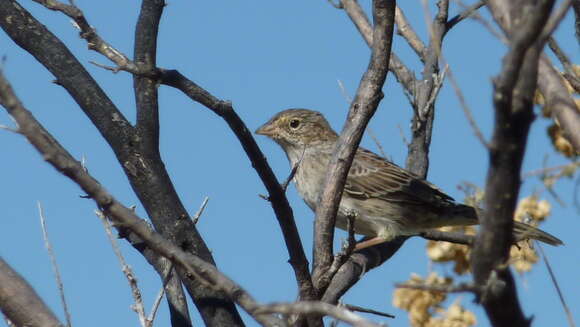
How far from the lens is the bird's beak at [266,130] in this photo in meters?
8.78

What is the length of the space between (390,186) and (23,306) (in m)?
4.98

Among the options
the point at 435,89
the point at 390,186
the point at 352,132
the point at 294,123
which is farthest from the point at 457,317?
the point at 294,123

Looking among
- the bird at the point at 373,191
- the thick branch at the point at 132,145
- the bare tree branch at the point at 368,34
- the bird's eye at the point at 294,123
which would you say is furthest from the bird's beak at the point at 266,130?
the thick branch at the point at 132,145

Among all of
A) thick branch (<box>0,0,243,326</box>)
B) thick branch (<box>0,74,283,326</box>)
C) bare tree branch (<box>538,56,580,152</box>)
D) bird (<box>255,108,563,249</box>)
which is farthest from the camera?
bird (<box>255,108,563,249</box>)

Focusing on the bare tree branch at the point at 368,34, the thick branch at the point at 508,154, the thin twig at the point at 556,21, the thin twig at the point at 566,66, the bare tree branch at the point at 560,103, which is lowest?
the thick branch at the point at 508,154

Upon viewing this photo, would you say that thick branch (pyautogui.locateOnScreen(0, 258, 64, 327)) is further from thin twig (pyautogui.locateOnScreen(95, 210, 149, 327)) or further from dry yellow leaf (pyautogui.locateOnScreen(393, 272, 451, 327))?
dry yellow leaf (pyautogui.locateOnScreen(393, 272, 451, 327))

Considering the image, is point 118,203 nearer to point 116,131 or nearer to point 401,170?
point 116,131

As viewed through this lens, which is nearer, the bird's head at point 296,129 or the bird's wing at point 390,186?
the bird's wing at point 390,186

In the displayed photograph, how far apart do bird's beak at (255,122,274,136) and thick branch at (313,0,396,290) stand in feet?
13.5

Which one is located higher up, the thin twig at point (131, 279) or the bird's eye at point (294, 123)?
the bird's eye at point (294, 123)

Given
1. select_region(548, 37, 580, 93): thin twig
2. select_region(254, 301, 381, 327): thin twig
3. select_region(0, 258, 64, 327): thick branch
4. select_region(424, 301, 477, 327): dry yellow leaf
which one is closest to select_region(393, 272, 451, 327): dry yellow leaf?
select_region(424, 301, 477, 327): dry yellow leaf

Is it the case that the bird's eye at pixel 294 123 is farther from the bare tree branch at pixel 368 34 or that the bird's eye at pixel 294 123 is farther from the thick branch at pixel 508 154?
the thick branch at pixel 508 154

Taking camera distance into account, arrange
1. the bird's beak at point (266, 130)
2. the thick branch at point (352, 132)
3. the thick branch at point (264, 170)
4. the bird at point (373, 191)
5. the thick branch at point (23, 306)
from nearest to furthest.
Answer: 1. the thick branch at point (23, 306)
2. the thick branch at point (264, 170)
3. the thick branch at point (352, 132)
4. the bird at point (373, 191)
5. the bird's beak at point (266, 130)

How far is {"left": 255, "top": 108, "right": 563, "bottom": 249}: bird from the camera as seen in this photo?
823cm
